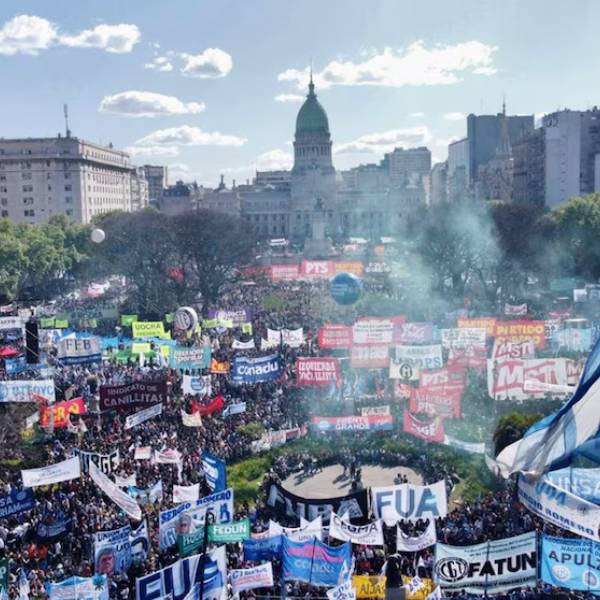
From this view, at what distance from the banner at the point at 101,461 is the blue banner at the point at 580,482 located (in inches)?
498

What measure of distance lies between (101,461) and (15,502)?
131 inches

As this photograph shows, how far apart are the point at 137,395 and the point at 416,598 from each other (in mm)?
15243

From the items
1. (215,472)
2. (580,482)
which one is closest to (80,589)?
(215,472)

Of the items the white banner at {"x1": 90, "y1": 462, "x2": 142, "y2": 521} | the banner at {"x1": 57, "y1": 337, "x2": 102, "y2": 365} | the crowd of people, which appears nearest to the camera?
the crowd of people

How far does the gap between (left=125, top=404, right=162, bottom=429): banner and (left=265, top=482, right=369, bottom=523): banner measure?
7623 millimetres

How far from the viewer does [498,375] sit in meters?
29.4

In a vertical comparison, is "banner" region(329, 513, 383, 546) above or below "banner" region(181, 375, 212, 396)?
below

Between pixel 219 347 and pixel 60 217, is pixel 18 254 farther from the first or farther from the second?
pixel 219 347

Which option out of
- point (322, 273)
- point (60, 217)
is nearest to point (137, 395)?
point (322, 273)

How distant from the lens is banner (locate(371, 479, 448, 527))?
2008cm

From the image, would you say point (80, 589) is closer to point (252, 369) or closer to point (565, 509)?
point (565, 509)

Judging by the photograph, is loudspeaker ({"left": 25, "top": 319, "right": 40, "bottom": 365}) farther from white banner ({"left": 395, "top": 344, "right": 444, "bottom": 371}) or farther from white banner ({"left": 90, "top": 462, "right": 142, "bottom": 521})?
white banner ({"left": 90, "top": 462, "right": 142, "bottom": 521})

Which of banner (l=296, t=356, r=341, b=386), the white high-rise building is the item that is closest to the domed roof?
the white high-rise building

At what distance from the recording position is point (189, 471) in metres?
25.9
